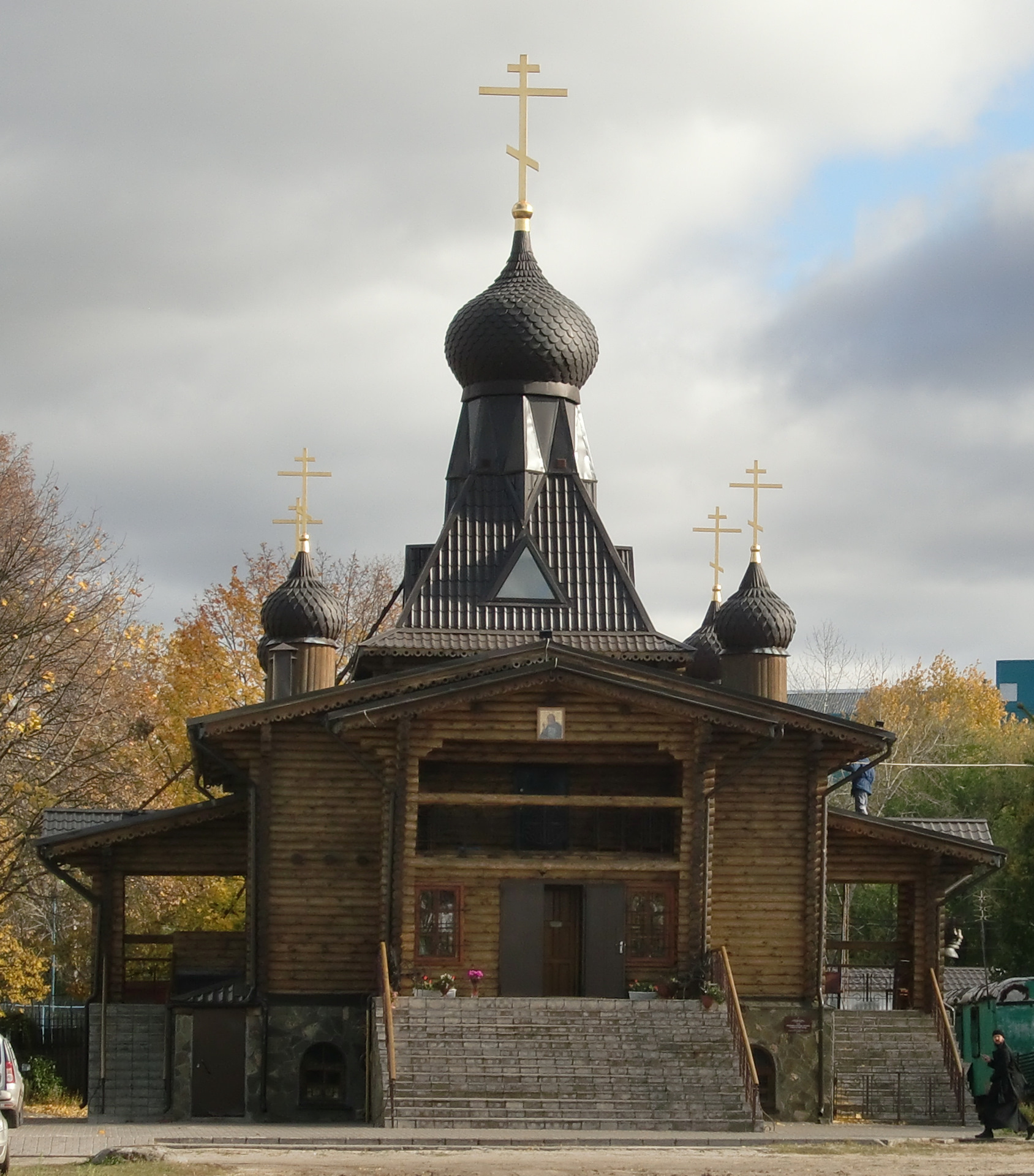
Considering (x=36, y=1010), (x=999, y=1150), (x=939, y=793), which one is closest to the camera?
(x=999, y=1150)

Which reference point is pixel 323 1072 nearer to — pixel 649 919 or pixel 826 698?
pixel 649 919

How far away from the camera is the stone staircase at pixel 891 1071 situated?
26.5 metres

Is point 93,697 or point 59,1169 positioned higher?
point 93,697

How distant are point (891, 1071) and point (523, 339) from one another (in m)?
13.1

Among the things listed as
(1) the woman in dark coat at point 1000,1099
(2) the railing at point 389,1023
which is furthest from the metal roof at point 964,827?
(2) the railing at point 389,1023

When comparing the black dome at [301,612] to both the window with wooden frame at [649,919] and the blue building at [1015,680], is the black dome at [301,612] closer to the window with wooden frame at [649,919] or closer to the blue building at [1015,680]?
the window with wooden frame at [649,919]

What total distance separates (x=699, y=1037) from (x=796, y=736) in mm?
4417

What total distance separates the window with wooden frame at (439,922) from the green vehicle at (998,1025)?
838cm

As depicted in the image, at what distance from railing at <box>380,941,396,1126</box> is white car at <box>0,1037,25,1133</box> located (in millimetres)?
4237

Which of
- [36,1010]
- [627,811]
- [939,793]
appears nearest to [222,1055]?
[627,811]

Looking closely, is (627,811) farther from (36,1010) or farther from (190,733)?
(36,1010)

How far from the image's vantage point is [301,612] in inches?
1431

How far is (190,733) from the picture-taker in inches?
1038

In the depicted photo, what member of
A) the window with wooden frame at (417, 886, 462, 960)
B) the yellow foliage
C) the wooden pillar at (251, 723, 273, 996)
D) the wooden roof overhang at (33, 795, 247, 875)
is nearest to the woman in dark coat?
the window with wooden frame at (417, 886, 462, 960)
